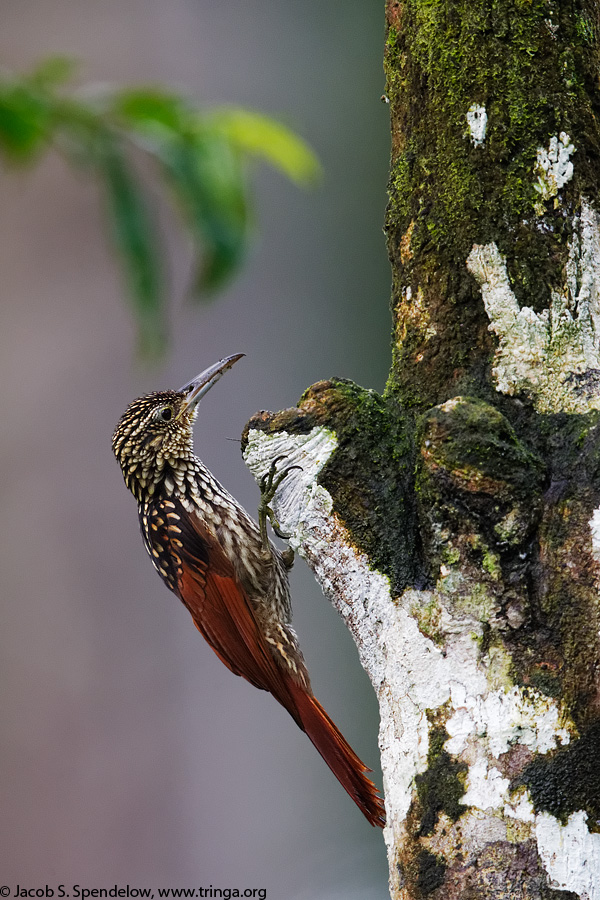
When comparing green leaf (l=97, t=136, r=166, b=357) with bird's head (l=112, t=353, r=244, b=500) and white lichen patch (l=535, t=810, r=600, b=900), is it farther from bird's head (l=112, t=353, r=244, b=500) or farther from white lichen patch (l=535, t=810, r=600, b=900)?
bird's head (l=112, t=353, r=244, b=500)

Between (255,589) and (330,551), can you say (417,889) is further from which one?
(255,589)

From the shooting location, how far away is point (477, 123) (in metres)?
1.64

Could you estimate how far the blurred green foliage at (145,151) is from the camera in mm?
738

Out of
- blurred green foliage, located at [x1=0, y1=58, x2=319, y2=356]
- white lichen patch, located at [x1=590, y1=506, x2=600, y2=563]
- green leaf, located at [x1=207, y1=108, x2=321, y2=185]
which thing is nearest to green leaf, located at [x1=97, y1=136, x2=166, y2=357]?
blurred green foliage, located at [x1=0, y1=58, x2=319, y2=356]

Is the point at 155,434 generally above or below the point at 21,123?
above

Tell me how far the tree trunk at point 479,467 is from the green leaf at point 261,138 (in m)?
0.64

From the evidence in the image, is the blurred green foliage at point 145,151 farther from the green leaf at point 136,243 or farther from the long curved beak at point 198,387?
the long curved beak at point 198,387

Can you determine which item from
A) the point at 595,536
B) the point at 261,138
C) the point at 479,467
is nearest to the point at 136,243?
the point at 261,138

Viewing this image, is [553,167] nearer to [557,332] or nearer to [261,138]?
[557,332]

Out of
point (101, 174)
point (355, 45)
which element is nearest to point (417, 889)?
point (101, 174)

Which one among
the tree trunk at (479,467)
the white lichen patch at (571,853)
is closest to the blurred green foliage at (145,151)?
the tree trunk at (479,467)

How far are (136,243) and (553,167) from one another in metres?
1.11

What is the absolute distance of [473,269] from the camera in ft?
5.35

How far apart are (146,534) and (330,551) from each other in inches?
46.0
